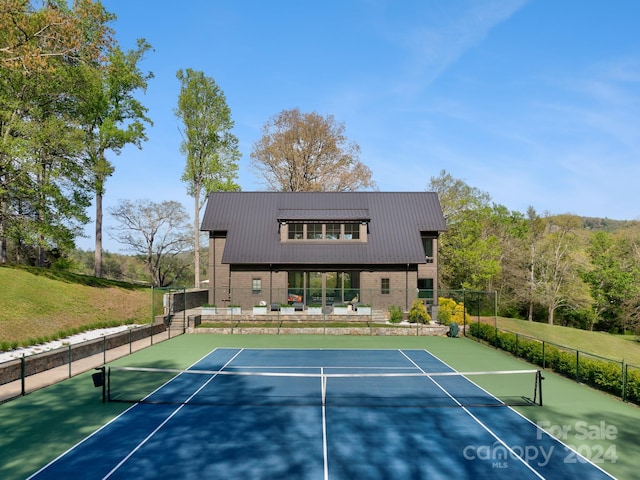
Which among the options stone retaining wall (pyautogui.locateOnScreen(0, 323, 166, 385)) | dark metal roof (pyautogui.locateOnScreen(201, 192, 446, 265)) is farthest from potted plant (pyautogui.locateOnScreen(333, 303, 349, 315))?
stone retaining wall (pyautogui.locateOnScreen(0, 323, 166, 385))

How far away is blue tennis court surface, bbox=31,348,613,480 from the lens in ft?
30.3

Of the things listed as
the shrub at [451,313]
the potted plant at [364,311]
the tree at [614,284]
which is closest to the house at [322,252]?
the potted plant at [364,311]

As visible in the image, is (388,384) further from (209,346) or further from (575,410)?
(209,346)

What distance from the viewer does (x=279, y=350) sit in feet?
75.6

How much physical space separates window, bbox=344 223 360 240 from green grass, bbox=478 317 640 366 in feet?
40.4

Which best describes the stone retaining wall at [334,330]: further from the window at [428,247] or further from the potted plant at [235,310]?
the window at [428,247]

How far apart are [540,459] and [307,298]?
22519mm

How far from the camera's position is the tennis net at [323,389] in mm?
13758

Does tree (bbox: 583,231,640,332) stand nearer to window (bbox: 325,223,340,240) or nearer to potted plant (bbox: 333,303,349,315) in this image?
window (bbox: 325,223,340,240)

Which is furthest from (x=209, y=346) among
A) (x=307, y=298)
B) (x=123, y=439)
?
(x=123, y=439)

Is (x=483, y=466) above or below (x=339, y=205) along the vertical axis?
below

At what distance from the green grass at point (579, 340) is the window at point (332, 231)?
44.9 ft

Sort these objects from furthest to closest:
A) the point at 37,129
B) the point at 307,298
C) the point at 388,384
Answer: the point at 307,298, the point at 37,129, the point at 388,384

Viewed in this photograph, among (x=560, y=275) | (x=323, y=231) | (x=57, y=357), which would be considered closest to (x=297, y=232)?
(x=323, y=231)
